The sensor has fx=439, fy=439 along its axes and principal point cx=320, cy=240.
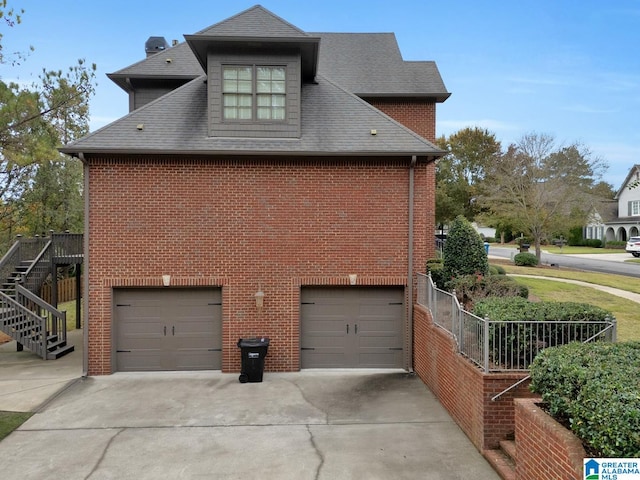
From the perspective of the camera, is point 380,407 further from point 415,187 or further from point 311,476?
point 415,187

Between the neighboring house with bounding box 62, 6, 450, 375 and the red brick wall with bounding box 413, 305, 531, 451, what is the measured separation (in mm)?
1887

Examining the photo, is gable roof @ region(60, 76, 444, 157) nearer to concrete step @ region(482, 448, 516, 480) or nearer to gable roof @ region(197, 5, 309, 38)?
gable roof @ region(197, 5, 309, 38)

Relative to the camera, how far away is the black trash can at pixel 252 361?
Answer: 1036 centimetres

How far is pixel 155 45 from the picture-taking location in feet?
61.2

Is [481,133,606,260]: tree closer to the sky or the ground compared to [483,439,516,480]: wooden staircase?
closer to the sky

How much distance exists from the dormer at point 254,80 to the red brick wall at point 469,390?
6.25m

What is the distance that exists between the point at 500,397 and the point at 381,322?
4.97 metres

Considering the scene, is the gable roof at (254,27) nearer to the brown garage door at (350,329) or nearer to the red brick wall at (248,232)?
the red brick wall at (248,232)

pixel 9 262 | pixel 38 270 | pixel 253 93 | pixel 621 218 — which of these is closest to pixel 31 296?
pixel 38 270

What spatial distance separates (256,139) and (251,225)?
222cm

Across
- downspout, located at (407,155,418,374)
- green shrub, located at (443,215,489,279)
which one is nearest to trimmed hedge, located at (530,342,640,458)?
downspout, located at (407,155,418,374)

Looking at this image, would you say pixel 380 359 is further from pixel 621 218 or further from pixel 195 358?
pixel 621 218

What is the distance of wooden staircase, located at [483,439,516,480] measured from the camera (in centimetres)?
603

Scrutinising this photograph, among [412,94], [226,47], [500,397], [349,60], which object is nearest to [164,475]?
[500,397]
